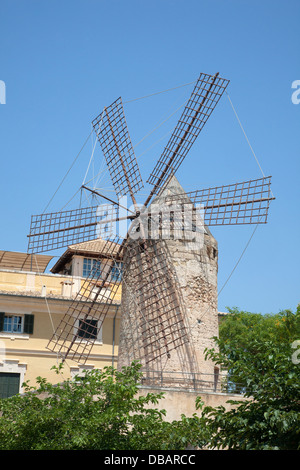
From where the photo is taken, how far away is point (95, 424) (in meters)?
15.4

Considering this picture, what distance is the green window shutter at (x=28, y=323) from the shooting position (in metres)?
27.9

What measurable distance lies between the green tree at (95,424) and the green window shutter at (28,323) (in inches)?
432

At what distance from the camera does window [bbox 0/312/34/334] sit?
2792cm

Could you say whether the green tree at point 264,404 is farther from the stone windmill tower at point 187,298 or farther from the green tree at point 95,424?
the stone windmill tower at point 187,298

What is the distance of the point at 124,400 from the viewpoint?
52.9 ft

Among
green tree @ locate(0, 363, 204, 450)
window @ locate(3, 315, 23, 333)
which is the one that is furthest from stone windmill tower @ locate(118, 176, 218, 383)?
window @ locate(3, 315, 23, 333)

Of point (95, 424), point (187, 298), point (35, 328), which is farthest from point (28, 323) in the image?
point (95, 424)

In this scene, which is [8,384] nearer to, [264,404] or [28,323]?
[28,323]

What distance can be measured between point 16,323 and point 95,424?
522 inches

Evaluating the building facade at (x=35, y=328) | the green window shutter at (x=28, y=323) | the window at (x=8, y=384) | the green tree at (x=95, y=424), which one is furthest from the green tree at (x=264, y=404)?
the green window shutter at (x=28, y=323)

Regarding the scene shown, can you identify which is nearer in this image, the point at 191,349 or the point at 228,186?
the point at 191,349

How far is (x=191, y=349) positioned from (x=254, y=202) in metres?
4.55
